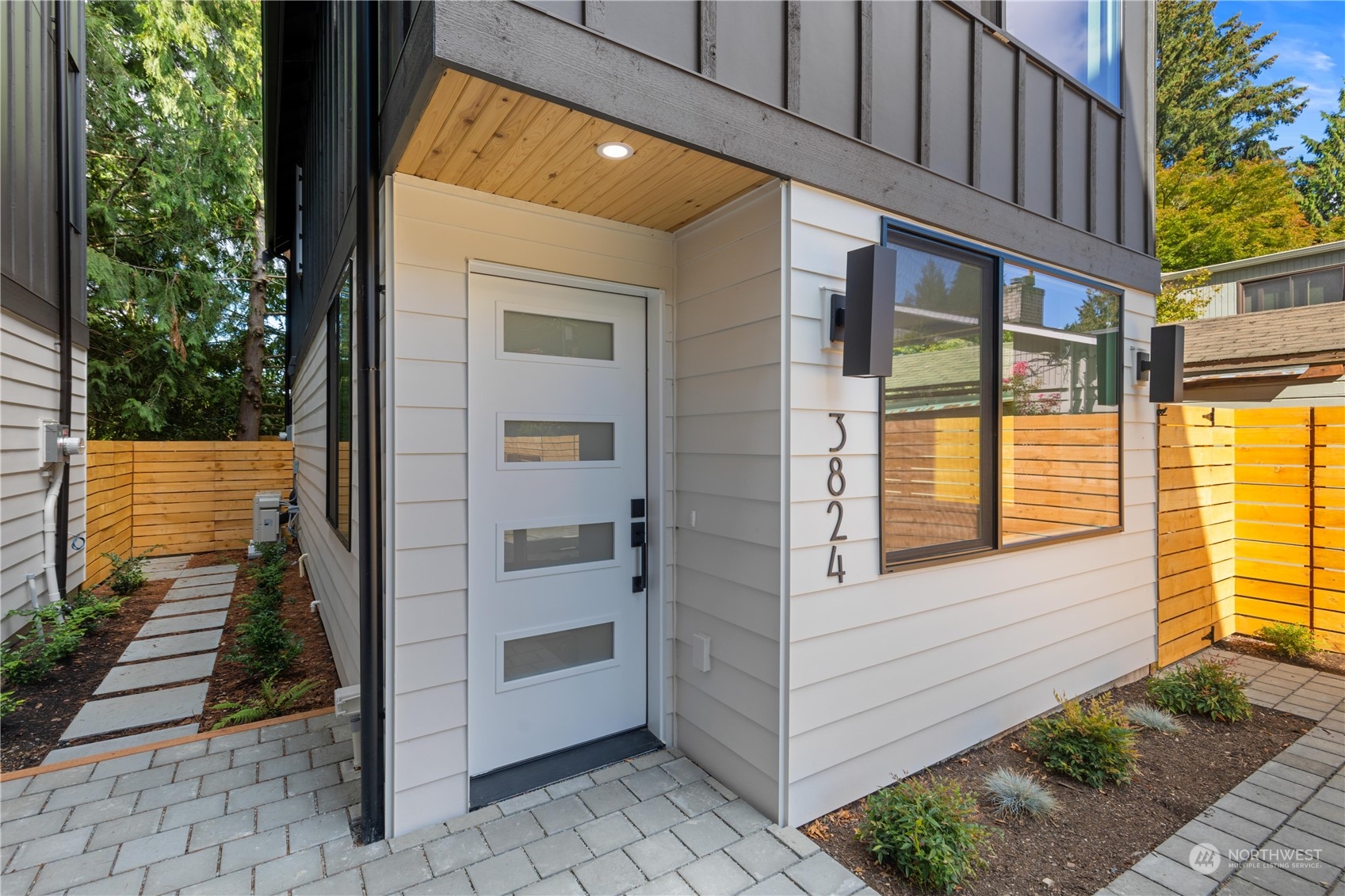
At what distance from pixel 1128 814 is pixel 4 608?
6353 millimetres

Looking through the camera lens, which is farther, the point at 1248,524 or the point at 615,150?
the point at 1248,524

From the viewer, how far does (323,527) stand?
15.4 feet

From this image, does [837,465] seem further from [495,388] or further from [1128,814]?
[1128,814]

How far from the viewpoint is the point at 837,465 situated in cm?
244

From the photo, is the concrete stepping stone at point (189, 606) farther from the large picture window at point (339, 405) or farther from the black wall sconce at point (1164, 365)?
the black wall sconce at point (1164, 365)

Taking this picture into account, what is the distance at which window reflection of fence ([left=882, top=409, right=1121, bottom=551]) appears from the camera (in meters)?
2.71

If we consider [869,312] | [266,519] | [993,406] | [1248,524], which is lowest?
[266,519]

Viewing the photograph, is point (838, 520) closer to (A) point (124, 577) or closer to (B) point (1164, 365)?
(B) point (1164, 365)

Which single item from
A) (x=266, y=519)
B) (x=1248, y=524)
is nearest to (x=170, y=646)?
(x=266, y=519)

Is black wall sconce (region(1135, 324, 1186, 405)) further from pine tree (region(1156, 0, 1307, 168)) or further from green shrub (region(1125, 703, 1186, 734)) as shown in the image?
pine tree (region(1156, 0, 1307, 168))

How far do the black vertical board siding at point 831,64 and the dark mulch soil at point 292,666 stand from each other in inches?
153

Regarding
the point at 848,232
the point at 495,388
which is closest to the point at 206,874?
the point at 495,388

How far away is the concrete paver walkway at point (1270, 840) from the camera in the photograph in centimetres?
202

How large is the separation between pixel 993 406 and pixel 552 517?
2237mm
